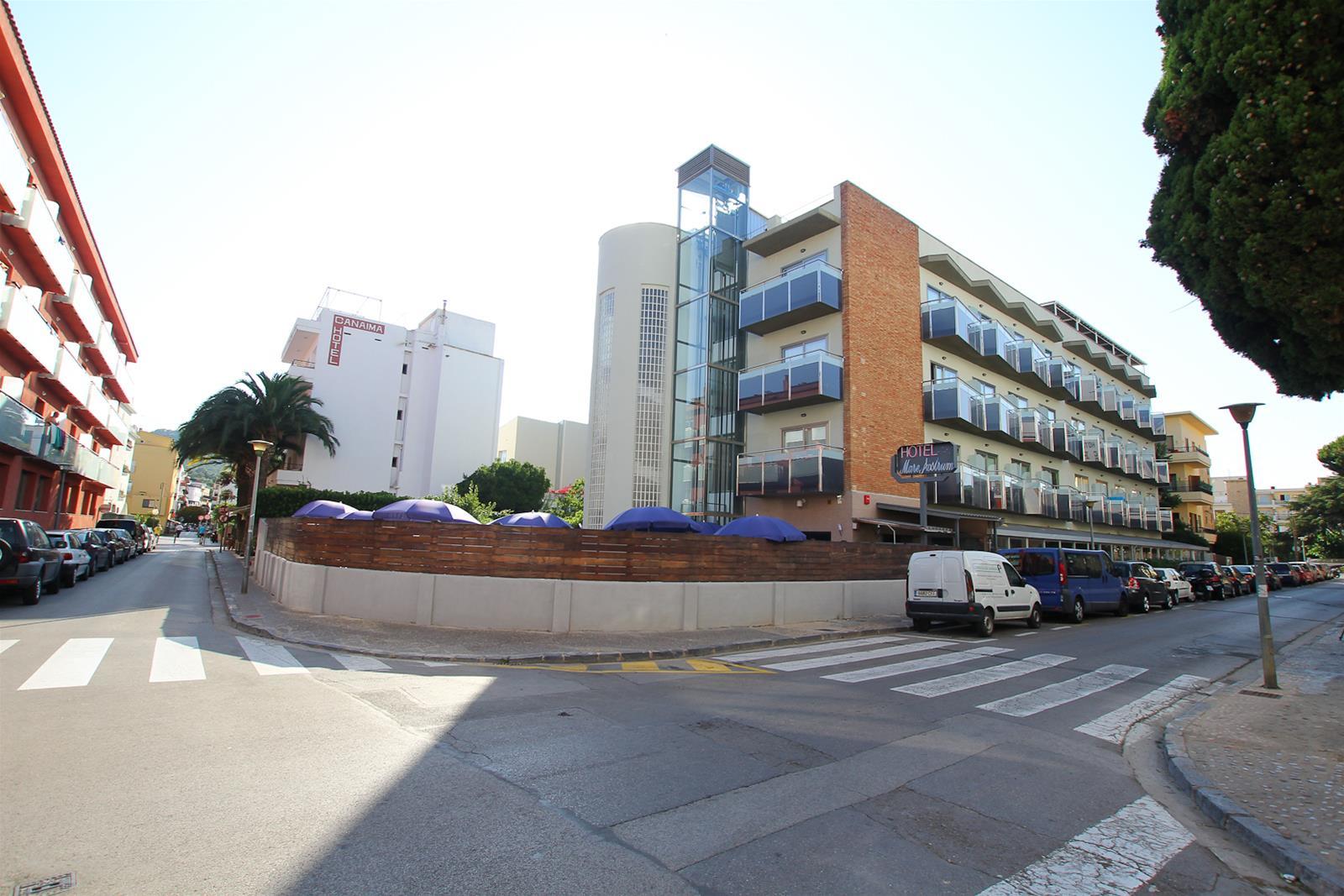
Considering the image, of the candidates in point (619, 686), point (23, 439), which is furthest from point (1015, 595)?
point (23, 439)

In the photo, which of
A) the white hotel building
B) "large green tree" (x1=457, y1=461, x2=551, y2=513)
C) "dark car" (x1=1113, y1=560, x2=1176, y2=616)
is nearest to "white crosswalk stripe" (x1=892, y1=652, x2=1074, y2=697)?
"dark car" (x1=1113, y1=560, x2=1176, y2=616)

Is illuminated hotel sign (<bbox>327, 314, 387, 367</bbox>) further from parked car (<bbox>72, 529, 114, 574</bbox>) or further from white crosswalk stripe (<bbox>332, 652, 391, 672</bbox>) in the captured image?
white crosswalk stripe (<bbox>332, 652, 391, 672</bbox>)


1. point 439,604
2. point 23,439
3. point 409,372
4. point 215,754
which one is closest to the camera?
point 215,754

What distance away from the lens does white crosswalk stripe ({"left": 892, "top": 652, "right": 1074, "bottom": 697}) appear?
8484mm

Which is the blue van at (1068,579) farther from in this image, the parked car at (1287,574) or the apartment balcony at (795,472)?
the parked car at (1287,574)

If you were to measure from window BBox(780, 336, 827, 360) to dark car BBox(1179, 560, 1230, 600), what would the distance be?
2000cm

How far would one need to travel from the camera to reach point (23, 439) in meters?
22.3

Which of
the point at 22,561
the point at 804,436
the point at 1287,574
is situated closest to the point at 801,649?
the point at 804,436

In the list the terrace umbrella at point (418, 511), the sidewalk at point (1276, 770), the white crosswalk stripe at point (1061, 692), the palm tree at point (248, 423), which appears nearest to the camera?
the sidewalk at point (1276, 770)

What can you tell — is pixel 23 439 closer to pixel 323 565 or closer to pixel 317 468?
pixel 323 565

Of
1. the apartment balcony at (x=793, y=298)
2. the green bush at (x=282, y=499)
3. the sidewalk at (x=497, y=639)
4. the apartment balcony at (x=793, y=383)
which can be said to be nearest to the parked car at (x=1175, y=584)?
the apartment balcony at (x=793, y=383)

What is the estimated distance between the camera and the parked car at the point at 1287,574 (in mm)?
41625

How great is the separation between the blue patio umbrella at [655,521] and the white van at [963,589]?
615 cm

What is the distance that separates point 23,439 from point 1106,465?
4833 cm
